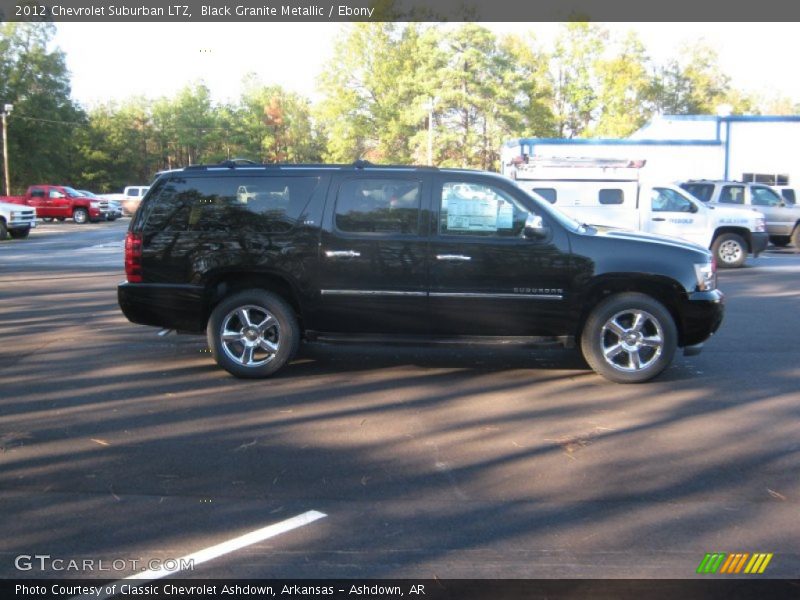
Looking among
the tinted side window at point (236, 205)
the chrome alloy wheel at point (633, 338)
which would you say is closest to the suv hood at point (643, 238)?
the chrome alloy wheel at point (633, 338)

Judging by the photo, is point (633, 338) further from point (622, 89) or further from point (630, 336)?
point (622, 89)

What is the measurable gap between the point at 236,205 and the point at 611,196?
1146 cm

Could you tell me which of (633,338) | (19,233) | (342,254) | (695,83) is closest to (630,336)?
(633,338)

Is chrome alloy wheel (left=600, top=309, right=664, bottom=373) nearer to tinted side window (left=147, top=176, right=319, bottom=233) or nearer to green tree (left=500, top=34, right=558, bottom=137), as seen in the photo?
tinted side window (left=147, top=176, right=319, bottom=233)

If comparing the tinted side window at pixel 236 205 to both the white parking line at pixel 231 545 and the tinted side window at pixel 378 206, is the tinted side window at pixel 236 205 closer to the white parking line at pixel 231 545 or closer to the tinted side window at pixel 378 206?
the tinted side window at pixel 378 206

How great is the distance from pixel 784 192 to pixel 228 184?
21440 mm

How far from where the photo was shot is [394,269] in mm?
7293

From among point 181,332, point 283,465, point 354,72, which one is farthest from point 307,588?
point 354,72

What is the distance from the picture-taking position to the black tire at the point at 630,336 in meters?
7.26

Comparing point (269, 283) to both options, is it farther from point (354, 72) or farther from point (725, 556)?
point (354, 72)

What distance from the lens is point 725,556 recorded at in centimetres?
400

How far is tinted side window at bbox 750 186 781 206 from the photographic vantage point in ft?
68.7

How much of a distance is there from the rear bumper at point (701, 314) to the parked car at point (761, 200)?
13.5 metres

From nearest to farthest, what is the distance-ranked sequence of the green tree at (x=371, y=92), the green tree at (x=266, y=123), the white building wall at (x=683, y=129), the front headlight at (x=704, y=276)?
the front headlight at (x=704, y=276), the white building wall at (x=683, y=129), the green tree at (x=266, y=123), the green tree at (x=371, y=92)
